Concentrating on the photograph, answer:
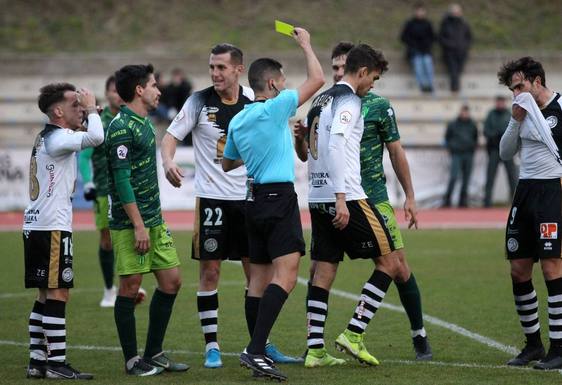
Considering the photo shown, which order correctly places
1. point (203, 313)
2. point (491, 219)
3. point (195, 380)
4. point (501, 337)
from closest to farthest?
point (195, 380), point (203, 313), point (501, 337), point (491, 219)

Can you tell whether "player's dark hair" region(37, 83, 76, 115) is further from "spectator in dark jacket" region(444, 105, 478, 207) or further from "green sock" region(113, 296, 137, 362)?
"spectator in dark jacket" region(444, 105, 478, 207)

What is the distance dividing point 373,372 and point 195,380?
1385mm

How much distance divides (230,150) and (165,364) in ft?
5.95

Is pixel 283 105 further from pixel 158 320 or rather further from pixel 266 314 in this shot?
pixel 158 320

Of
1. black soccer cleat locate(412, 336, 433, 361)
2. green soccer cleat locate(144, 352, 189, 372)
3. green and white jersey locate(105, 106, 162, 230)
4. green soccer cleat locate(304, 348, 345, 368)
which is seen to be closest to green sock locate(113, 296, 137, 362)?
green soccer cleat locate(144, 352, 189, 372)

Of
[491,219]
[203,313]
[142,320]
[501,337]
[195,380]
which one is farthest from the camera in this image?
[491,219]

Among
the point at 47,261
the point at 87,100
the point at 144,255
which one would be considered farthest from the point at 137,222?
the point at 87,100

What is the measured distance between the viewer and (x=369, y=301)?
8.33 m

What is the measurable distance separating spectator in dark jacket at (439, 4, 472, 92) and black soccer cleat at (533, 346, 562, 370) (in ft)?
74.0

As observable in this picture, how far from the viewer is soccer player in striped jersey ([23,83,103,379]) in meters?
8.17

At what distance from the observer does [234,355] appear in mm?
9102

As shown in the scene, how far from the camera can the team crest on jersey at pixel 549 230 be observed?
8391 millimetres

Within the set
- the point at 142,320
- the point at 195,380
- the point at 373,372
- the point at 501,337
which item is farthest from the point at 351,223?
the point at 142,320

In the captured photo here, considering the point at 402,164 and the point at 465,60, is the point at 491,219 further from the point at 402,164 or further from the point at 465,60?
the point at 402,164
